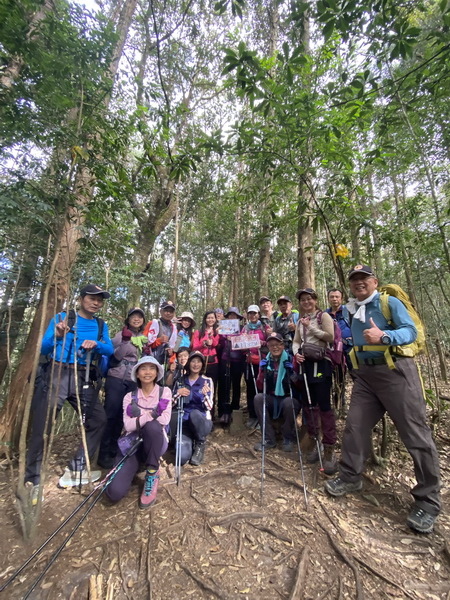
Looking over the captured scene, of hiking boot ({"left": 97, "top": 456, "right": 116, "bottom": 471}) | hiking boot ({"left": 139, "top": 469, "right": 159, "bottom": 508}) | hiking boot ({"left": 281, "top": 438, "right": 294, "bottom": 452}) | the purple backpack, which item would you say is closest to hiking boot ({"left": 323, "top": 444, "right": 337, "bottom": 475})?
hiking boot ({"left": 281, "top": 438, "right": 294, "bottom": 452})

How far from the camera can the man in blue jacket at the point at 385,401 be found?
2.64 metres

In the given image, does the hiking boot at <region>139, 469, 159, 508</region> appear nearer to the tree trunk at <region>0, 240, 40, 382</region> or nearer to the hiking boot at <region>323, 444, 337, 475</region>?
the hiking boot at <region>323, 444, 337, 475</region>

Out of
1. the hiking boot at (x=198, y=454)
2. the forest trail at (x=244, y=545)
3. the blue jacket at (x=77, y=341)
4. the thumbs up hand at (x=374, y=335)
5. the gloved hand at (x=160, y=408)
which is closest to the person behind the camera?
the forest trail at (x=244, y=545)

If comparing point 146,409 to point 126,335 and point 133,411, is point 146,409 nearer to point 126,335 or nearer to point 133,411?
point 133,411

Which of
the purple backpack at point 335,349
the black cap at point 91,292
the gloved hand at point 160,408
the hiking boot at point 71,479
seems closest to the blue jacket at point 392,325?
the purple backpack at point 335,349

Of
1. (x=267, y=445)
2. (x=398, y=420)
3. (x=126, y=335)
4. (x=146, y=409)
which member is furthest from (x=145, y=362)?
(x=398, y=420)

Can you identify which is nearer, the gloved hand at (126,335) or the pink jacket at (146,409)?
the pink jacket at (146,409)

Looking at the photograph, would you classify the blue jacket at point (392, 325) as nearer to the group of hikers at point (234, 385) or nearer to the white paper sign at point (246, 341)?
the group of hikers at point (234, 385)

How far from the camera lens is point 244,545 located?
250 centimetres

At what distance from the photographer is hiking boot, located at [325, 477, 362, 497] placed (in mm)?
3088

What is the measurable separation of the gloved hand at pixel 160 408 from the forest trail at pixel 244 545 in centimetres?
88

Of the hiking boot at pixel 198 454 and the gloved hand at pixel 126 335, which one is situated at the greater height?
the gloved hand at pixel 126 335

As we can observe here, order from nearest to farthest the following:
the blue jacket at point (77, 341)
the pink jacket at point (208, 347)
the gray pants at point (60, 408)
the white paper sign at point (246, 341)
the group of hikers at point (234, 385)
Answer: the group of hikers at point (234, 385), the gray pants at point (60, 408), the blue jacket at point (77, 341), the white paper sign at point (246, 341), the pink jacket at point (208, 347)

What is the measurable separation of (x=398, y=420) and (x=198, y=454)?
2.72m
